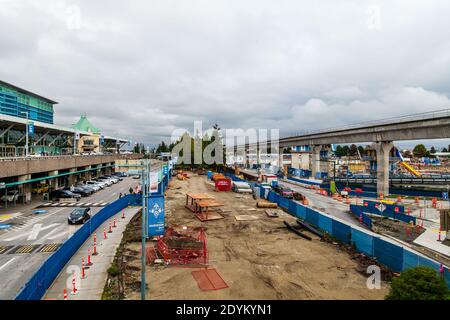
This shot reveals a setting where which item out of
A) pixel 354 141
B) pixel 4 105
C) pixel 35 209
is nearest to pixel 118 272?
pixel 35 209

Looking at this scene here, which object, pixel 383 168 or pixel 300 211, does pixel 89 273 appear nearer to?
pixel 300 211

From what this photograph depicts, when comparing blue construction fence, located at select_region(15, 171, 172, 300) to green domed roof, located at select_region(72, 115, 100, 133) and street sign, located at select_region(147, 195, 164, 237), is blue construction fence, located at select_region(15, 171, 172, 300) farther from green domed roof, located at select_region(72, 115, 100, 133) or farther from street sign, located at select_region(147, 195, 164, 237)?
green domed roof, located at select_region(72, 115, 100, 133)

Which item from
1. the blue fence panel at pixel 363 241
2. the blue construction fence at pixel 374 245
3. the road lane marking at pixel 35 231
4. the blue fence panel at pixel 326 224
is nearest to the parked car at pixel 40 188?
the road lane marking at pixel 35 231

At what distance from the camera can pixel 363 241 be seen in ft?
67.6

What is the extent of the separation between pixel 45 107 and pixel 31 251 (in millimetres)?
81833

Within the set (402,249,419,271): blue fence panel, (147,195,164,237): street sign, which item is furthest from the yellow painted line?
(402,249,419,271): blue fence panel

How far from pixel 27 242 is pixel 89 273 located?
1012 centimetres

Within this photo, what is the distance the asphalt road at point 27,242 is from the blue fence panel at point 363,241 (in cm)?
2205

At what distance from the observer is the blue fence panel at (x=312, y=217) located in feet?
92.2

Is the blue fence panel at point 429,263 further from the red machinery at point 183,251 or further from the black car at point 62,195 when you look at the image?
the black car at point 62,195

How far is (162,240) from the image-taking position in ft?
71.0

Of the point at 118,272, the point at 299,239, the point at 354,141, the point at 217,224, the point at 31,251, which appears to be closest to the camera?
the point at 118,272
